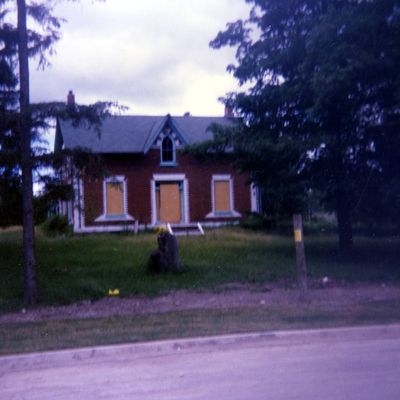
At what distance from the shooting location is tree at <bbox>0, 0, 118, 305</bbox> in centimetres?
1383

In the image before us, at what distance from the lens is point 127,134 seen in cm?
3095

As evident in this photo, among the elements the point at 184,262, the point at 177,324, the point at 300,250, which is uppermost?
the point at 300,250

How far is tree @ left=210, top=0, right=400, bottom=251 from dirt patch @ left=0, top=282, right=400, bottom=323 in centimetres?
459

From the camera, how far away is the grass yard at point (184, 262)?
15477mm

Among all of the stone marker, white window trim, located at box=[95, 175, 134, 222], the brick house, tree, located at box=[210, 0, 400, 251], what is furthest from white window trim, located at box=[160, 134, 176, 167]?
the stone marker

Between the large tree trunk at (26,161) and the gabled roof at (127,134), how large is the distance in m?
14.3

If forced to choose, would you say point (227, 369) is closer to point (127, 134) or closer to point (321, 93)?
point (321, 93)

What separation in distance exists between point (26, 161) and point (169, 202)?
1703 centimetres

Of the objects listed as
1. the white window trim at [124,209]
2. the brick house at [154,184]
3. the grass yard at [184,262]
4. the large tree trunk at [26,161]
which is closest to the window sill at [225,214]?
the brick house at [154,184]

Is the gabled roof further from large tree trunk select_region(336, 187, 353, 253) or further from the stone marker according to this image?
the stone marker

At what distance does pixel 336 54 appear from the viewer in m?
17.2

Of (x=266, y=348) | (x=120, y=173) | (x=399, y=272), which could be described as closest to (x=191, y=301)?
(x=266, y=348)

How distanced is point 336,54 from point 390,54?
150cm

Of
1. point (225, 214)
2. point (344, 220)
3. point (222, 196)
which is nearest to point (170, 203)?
point (222, 196)
